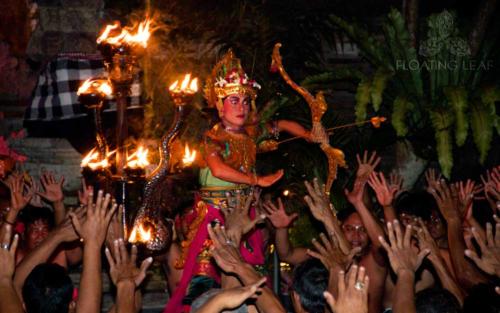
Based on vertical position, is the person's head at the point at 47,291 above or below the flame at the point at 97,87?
below

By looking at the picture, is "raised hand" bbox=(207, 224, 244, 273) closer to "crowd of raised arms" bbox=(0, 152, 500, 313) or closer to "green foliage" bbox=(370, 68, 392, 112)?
"crowd of raised arms" bbox=(0, 152, 500, 313)

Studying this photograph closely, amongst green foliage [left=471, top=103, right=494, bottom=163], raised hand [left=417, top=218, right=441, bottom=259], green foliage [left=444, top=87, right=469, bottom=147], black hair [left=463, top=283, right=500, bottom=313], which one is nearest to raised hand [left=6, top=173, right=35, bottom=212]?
raised hand [left=417, top=218, right=441, bottom=259]

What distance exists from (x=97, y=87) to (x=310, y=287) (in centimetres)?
244

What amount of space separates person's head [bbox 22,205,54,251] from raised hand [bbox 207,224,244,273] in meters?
2.96

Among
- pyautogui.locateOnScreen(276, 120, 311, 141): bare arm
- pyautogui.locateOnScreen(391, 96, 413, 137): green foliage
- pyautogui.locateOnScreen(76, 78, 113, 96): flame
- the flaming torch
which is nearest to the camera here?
pyautogui.locateOnScreen(76, 78, 113, 96): flame

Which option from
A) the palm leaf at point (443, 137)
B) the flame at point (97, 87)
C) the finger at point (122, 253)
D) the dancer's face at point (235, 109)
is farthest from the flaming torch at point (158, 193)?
the palm leaf at point (443, 137)

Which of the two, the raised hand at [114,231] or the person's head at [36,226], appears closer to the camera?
the raised hand at [114,231]

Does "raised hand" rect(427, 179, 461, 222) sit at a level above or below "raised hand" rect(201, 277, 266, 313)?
above

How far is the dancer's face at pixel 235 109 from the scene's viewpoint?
7402 millimetres

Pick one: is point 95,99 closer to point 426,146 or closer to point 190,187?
point 190,187

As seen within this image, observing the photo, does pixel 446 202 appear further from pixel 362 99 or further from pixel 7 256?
pixel 362 99

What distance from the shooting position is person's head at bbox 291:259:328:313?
477cm

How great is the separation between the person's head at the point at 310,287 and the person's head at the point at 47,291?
4.43ft

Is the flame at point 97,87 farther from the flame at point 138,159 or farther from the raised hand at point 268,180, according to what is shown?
the raised hand at point 268,180
